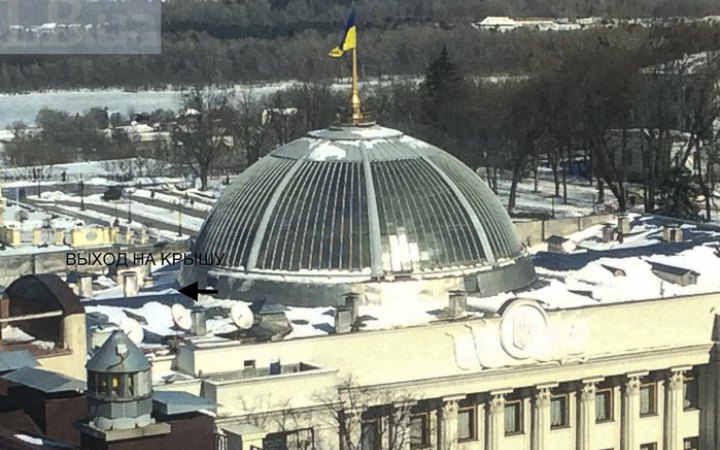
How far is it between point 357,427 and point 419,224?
731 centimetres

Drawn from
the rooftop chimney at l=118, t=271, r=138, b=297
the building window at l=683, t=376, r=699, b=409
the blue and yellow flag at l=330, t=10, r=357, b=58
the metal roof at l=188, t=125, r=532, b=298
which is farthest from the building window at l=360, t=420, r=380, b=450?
the blue and yellow flag at l=330, t=10, r=357, b=58

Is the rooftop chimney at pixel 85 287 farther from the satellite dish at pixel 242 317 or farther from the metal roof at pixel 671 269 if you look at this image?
the metal roof at pixel 671 269

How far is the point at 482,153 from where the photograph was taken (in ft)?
470

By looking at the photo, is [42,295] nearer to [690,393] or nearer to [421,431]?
[421,431]

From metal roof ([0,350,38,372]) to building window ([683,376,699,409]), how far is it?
953 inches

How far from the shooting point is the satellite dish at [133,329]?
63.9m

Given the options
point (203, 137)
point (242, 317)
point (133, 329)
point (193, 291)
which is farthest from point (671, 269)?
point (203, 137)

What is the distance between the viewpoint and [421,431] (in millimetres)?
65688

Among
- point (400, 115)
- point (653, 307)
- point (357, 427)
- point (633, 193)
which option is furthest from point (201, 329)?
Result: point (400, 115)

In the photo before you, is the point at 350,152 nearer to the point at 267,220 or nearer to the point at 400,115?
the point at 267,220

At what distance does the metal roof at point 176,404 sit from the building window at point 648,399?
26781mm

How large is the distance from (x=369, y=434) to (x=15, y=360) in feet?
51.8

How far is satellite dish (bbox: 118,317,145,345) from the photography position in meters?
63.9

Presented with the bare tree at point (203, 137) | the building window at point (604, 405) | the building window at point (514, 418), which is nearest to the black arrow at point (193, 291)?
the building window at point (514, 418)
